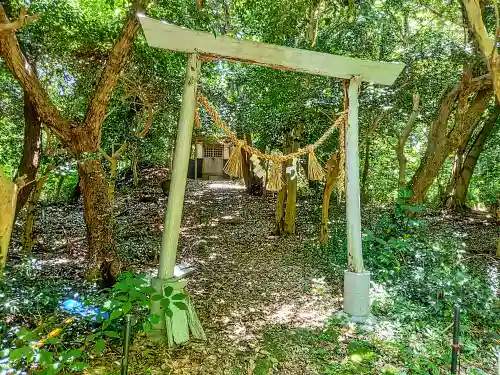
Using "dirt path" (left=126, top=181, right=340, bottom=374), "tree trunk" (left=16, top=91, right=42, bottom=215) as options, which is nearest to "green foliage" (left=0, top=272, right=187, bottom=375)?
"dirt path" (left=126, top=181, right=340, bottom=374)

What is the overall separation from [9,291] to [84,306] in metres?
0.69

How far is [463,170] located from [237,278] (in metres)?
7.39

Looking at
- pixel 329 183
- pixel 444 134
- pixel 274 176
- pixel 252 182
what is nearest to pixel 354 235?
pixel 274 176

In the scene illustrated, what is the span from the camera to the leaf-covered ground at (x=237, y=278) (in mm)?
2422

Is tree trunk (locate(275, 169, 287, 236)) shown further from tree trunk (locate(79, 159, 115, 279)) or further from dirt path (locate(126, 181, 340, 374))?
tree trunk (locate(79, 159, 115, 279))

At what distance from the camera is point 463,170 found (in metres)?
8.83

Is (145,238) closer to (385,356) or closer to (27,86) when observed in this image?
(27,86)

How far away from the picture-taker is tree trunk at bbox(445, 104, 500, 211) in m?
8.44

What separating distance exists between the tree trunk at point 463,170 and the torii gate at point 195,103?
6776mm

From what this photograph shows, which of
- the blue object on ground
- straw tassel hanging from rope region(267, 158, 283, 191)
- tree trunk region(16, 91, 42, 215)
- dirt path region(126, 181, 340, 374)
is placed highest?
tree trunk region(16, 91, 42, 215)

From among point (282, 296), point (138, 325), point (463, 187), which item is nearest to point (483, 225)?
point (463, 187)

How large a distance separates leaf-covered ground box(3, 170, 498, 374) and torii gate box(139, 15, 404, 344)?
0.30m

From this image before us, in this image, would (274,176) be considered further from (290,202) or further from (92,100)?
(290,202)

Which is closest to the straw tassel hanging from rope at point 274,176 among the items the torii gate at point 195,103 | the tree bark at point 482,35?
the torii gate at point 195,103
